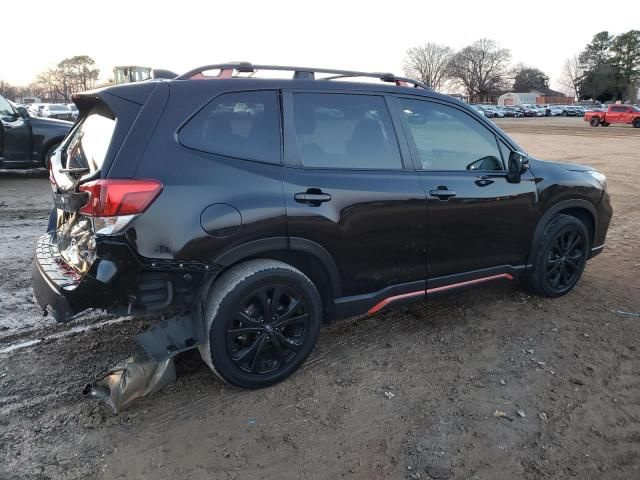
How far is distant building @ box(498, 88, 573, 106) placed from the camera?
102125mm

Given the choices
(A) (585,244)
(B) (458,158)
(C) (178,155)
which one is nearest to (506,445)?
(B) (458,158)

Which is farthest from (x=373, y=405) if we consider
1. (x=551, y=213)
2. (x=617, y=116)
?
(x=617, y=116)

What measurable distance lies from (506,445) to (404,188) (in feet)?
5.48

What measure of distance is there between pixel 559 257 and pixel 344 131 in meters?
2.37

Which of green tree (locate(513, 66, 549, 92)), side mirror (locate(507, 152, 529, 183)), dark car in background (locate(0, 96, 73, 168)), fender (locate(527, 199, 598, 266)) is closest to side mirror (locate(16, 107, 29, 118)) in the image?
dark car in background (locate(0, 96, 73, 168))

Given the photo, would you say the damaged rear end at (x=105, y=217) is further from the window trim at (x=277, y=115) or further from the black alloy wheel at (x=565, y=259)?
the black alloy wheel at (x=565, y=259)

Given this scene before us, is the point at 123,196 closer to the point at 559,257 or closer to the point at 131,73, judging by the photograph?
the point at 131,73

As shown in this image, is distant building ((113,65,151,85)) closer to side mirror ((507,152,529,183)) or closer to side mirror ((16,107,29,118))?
side mirror ((507,152,529,183))

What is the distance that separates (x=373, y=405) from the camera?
122 inches

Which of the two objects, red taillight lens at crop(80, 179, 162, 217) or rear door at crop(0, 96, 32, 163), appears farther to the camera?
rear door at crop(0, 96, 32, 163)

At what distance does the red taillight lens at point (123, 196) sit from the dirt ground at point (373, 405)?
3.82 ft

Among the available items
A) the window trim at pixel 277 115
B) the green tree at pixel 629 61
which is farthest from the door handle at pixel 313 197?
the green tree at pixel 629 61

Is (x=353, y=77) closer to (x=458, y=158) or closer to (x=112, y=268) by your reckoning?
(x=458, y=158)

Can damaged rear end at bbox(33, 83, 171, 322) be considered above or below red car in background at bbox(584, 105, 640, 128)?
below
